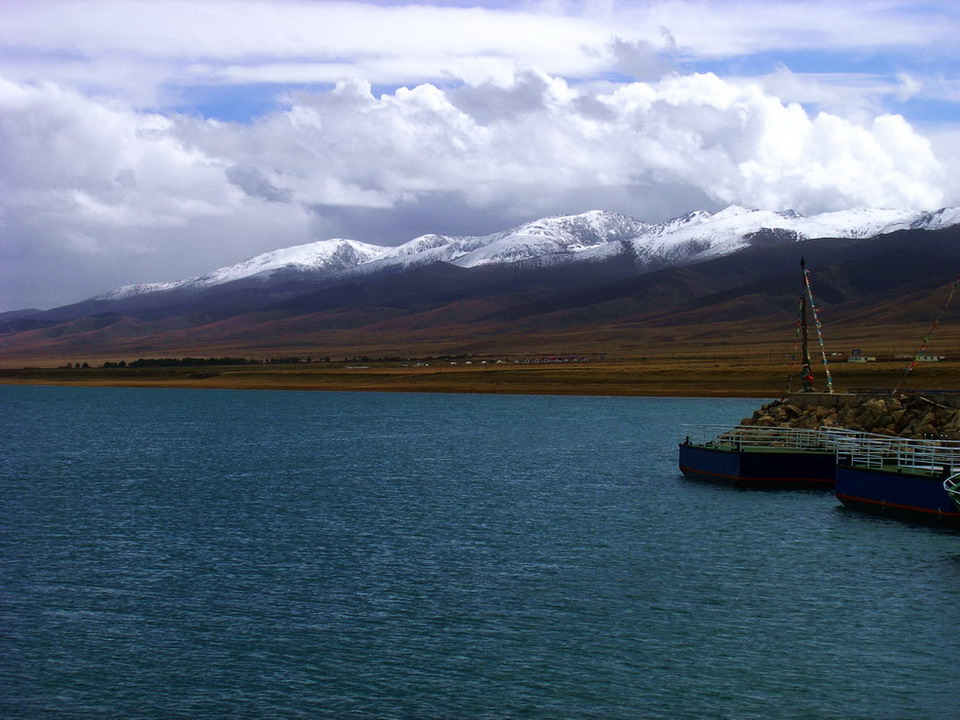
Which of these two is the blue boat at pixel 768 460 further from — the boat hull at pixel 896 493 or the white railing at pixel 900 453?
the boat hull at pixel 896 493

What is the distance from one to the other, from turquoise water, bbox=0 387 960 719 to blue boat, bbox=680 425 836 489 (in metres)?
2.25

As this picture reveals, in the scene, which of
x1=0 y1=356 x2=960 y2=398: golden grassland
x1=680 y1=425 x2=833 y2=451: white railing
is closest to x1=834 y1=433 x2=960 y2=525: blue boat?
x1=680 y1=425 x2=833 y2=451: white railing

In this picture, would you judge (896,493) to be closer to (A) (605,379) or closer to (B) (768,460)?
(B) (768,460)

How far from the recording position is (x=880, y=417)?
209ft

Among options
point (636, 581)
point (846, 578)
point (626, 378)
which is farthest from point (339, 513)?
point (626, 378)

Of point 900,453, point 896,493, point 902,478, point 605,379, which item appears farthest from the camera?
point 605,379

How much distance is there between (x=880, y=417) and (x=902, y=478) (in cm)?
1441

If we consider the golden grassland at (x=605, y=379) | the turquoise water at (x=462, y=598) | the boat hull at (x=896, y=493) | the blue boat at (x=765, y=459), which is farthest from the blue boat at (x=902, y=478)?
the golden grassland at (x=605, y=379)

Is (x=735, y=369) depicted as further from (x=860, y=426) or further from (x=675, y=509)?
(x=675, y=509)

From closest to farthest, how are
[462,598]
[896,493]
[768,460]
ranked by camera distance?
[462,598] < [896,493] < [768,460]

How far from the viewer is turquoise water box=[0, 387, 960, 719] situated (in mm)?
27016

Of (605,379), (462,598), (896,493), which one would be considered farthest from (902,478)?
(605,379)

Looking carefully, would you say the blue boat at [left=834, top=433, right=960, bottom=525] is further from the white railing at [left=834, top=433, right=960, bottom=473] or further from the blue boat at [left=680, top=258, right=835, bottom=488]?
the blue boat at [left=680, top=258, right=835, bottom=488]

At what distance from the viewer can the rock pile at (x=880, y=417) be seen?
5941 cm
